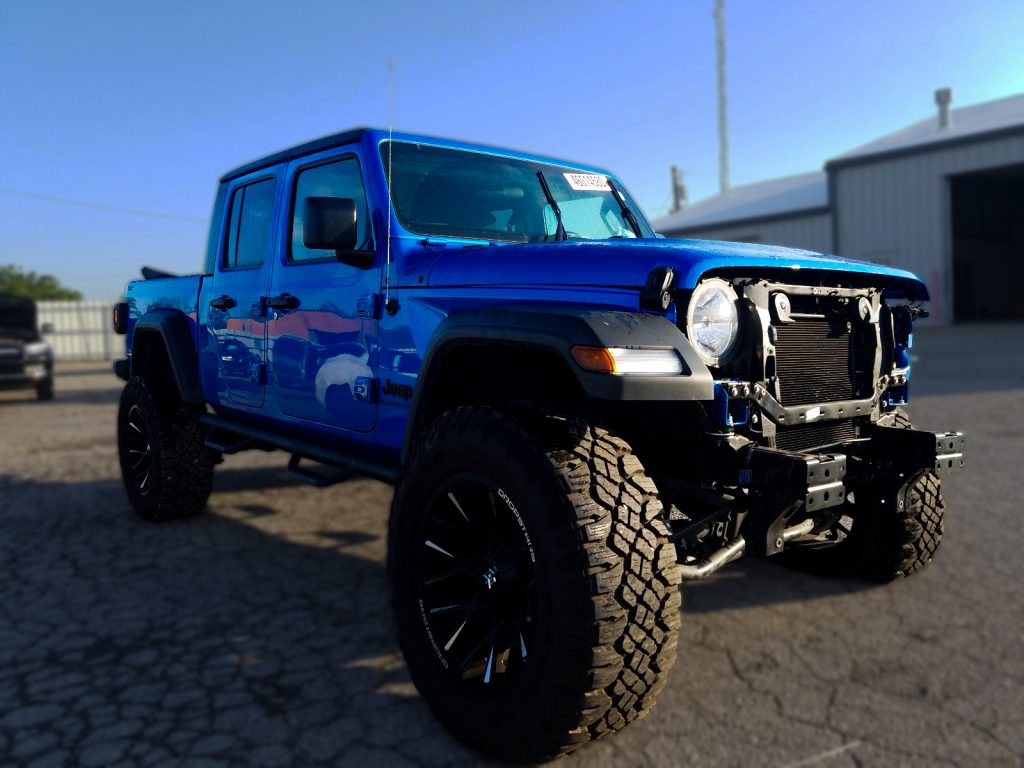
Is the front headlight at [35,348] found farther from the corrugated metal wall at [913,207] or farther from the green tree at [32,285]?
the green tree at [32,285]

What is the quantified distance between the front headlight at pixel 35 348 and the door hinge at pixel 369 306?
41.5ft

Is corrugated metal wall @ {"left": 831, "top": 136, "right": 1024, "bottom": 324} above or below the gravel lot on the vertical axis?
above

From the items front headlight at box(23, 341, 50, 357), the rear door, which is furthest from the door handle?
front headlight at box(23, 341, 50, 357)

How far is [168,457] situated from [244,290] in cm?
134

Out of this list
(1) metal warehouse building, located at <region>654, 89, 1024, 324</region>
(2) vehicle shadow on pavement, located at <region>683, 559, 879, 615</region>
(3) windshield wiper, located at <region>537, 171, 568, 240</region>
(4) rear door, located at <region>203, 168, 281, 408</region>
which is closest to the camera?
(2) vehicle shadow on pavement, located at <region>683, 559, 879, 615</region>

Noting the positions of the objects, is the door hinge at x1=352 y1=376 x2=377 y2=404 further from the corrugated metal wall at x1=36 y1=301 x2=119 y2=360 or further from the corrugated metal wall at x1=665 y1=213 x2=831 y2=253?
the corrugated metal wall at x1=36 y1=301 x2=119 y2=360

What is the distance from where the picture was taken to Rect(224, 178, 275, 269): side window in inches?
169

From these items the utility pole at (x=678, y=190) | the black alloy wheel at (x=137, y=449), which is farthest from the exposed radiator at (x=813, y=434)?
the utility pole at (x=678, y=190)

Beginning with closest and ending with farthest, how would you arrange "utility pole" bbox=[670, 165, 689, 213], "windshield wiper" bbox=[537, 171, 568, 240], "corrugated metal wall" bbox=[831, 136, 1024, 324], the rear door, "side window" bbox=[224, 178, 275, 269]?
"windshield wiper" bbox=[537, 171, 568, 240], the rear door, "side window" bbox=[224, 178, 275, 269], "corrugated metal wall" bbox=[831, 136, 1024, 324], "utility pole" bbox=[670, 165, 689, 213]

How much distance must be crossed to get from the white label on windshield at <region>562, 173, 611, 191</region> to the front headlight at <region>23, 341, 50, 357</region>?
501 inches

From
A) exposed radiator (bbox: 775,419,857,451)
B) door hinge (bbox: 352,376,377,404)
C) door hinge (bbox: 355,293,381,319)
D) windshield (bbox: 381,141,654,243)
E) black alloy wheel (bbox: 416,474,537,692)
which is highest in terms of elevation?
windshield (bbox: 381,141,654,243)

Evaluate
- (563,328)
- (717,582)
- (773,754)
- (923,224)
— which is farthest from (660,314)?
(923,224)

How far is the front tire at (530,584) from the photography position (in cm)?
218

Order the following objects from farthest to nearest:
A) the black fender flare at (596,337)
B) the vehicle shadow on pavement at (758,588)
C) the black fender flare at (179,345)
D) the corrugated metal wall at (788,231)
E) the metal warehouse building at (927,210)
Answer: the corrugated metal wall at (788,231)
the metal warehouse building at (927,210)
the black fender flare at (179,345)
the vehicle shadow on pavement at (758,588)
the black fender flare at (596,337)
